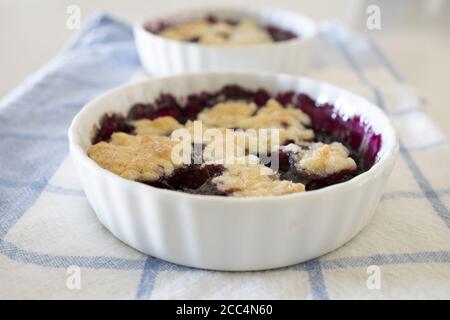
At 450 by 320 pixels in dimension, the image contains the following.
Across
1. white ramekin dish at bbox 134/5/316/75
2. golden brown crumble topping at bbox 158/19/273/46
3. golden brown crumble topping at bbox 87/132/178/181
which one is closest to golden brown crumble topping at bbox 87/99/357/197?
golden brown crumble topping at bbox 87/132/178/181

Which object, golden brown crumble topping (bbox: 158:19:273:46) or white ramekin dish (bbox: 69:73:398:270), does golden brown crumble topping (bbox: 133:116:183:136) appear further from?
golden brown crumble topping (bbox: 158:19:273:46)

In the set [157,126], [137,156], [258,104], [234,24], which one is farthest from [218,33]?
[137,156]

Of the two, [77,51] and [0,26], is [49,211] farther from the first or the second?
[0,26]

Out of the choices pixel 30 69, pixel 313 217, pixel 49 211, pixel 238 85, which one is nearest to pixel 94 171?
pixel 49 211

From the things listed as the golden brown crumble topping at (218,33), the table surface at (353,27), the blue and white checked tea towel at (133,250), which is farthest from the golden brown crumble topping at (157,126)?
the table surface at (353,27)

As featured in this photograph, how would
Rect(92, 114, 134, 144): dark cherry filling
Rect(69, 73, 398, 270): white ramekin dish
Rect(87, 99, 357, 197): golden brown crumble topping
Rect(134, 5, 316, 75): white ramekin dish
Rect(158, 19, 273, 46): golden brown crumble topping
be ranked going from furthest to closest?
Rect(158, 19, 273, 46): golden brown crumble topping
Rect(134, 5, 316, 75): white ramekin dish
Rect(92, 114, 134, 144): dark cherry filling
Rect(87, 99, 357, 197): golden brown crumble topping
Rect(69, 73, 398, 270): white ramekin dish

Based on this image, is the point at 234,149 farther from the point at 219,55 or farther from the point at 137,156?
the point at 219,55
